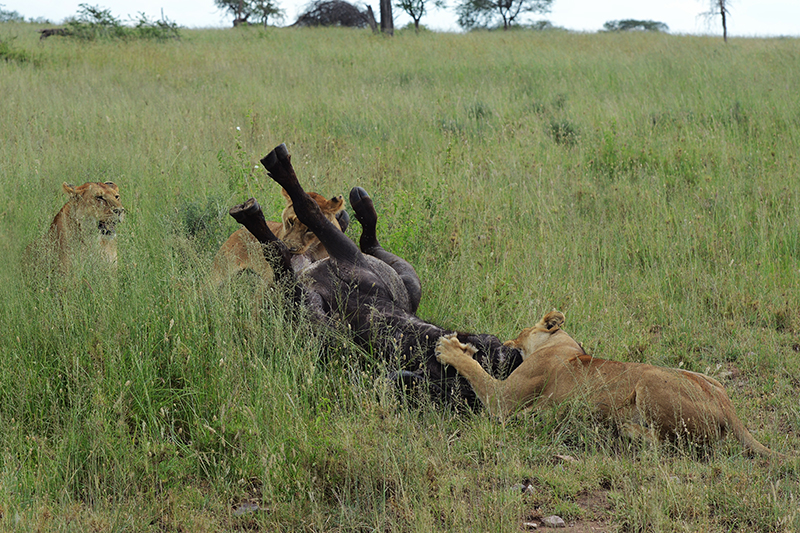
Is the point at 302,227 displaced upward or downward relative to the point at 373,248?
upward

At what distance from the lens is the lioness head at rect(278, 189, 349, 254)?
13.8ft

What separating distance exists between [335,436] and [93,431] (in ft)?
3.53

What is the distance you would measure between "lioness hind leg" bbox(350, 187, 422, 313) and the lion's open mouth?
1.68 metres

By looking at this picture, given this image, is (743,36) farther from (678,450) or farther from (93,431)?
(93,431)

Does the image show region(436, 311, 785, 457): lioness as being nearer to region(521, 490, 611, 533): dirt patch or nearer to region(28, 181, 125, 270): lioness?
region(521, 490, 611, 533): dirt patch

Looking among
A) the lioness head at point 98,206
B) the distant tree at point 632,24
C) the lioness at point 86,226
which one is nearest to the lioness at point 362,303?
the lioness at point 86,226

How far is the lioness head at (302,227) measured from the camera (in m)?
4.20

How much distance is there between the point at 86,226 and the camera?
4160mm

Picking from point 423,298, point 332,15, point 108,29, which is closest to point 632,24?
point 332,15

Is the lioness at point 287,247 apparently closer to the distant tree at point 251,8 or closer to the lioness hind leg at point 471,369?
the lioness hind leg at point 471,369

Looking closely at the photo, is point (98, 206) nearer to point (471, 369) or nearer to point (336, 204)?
point (336, 204)

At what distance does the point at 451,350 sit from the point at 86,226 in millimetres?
2522

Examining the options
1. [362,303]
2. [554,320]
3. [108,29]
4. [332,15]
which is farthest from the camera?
[332,15]

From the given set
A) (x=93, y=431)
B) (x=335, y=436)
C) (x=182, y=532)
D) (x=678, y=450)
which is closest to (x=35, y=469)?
(x=93, y=431)
